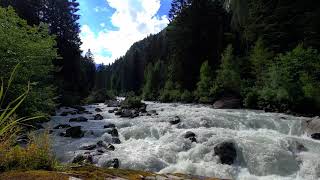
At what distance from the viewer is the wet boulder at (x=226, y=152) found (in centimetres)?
1397

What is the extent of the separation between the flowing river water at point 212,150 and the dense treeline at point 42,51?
2.85 metres

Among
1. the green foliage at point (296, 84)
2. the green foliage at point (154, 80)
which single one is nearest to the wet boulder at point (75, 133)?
the green foliage at point (296, 84)

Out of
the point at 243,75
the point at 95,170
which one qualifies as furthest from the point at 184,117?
the point at 243,75

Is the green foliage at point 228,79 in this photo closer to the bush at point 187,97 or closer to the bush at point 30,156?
the bush at point 187,97

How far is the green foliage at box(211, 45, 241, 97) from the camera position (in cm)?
4028

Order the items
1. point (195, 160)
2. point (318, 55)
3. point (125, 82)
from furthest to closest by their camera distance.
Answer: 1. point (125, 82)
2. point (318, 55)
3. point (195, 160)

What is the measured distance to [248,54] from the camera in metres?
47.2

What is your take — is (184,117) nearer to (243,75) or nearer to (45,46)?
(45,46)

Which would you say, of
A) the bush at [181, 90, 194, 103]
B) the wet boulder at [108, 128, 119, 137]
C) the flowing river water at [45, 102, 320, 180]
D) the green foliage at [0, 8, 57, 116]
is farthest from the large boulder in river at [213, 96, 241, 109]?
the green foliage at [0, 8, 57, 116]

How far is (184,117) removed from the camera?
23344 millimetres

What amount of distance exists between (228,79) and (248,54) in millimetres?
8085

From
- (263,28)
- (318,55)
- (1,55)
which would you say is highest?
(263,28)

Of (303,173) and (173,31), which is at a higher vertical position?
(173,31)

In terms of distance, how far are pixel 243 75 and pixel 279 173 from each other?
104ft
